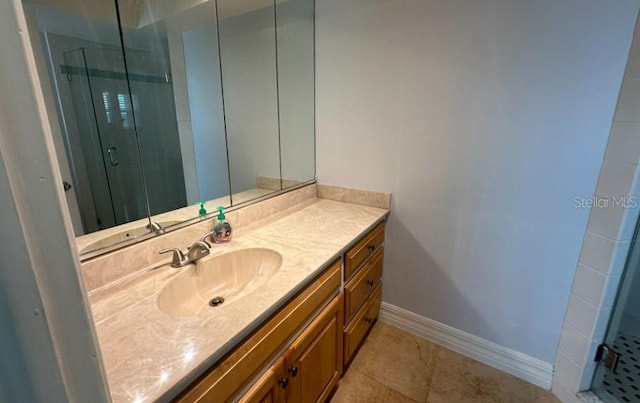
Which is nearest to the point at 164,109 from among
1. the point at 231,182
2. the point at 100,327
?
the point at 231,182

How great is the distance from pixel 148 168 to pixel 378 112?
48.4 inches

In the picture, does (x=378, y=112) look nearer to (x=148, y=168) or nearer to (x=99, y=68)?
(x=148, y=168)

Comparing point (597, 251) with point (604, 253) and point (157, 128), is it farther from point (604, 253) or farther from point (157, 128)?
point (157, 128)

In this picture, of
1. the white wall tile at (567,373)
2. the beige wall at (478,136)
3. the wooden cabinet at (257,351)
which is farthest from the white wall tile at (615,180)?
the wooden cabinet at (257,351)

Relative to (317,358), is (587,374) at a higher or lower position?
lower

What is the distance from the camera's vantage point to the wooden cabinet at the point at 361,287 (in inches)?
55.8

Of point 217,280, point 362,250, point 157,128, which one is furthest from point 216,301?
point 157,128

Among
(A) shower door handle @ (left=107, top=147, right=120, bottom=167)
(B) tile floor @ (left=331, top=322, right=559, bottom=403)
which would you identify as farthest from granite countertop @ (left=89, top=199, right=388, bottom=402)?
(B) tile floor @ (left=331, top=322, right=559, bottom=403)

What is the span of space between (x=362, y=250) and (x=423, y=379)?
784mm

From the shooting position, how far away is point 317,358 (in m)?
1.19

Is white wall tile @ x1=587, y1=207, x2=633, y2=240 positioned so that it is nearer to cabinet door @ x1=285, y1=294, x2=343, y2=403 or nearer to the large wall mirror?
cabinet door @ x1=285, y1=294, x2=343, y2=403

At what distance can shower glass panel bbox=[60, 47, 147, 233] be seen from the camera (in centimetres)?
108

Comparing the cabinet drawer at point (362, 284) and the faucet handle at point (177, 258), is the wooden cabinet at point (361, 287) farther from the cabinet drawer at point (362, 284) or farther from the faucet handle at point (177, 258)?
the faucet handle at point (177, 258)

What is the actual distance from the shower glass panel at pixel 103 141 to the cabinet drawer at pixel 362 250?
0.91 metres
